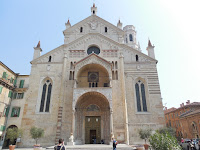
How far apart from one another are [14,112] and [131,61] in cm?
1856

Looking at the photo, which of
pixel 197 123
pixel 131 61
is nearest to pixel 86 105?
pixel 131 61

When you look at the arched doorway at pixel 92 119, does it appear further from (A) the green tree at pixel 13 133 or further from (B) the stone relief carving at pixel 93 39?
(B) the stone relief carving at pixel 93 39

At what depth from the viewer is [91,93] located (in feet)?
67.8

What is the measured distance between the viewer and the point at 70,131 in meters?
19.4

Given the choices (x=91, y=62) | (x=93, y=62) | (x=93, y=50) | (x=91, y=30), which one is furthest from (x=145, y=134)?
(x=91, y=30)

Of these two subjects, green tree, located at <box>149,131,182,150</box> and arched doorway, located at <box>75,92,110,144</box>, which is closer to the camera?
green tree, located at <box>149,131,182,150</box>

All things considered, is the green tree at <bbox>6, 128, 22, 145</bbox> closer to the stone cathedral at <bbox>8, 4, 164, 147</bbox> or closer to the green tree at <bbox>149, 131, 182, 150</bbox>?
the stone cathedral at <bbox>8, 4, 164, 147</bbox>

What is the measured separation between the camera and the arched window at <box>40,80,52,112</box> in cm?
2135

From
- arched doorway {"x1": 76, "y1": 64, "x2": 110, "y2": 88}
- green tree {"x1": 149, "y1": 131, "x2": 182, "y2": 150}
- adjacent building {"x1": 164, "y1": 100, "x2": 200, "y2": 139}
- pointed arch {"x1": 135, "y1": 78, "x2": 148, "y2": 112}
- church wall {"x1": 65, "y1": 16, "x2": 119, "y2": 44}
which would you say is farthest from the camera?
adjacent building {"x1": 164, "y1": 100, "x2": 200, "y2": 139}

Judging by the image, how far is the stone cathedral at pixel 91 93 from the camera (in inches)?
774

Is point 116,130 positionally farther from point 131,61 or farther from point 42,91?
point 42,91

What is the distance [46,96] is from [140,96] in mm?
13548

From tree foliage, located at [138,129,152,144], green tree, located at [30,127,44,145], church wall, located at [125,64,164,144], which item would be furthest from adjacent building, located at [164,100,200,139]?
green tree, located at [30,127,44,145]

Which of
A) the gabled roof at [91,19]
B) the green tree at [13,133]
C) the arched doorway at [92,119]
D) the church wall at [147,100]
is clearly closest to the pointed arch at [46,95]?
the green tree at [13,133]
